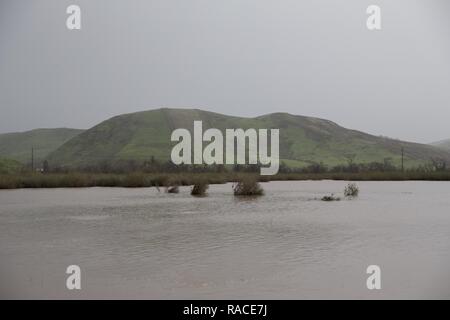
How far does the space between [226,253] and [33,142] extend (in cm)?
13787

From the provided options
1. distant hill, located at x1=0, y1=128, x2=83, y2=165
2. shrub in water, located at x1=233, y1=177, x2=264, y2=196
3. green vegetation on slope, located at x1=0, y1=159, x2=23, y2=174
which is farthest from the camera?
Answer: distant hill, located at x1=0, y1=128, x2=83, y2=165

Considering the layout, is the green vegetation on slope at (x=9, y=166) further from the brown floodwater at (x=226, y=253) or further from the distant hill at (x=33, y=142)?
the distant hill at (x=33, y=142)

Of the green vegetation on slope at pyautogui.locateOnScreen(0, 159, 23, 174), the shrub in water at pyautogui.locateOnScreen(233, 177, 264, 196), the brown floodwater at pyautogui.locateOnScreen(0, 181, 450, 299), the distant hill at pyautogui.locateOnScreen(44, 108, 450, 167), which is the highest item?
the distant hill at pyautogui.locateOnScreen(44, 108, 450, 167)

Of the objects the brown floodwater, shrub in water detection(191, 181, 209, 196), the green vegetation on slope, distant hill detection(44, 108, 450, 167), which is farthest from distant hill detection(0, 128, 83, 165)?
the brown floodwater

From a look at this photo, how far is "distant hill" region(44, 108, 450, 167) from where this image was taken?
8619 centimetres

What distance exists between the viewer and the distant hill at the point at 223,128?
86.2 metres

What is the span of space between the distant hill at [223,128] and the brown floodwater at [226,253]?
2532 inches

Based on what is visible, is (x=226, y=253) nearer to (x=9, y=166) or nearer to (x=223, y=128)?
(x=9, y=166)

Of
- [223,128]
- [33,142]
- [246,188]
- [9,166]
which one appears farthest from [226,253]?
[33,142]

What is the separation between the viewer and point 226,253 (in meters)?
8.70

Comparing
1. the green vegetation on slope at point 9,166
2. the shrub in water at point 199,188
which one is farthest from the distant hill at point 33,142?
the shrub in water at point 199,188

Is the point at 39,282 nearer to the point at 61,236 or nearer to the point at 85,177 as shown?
the point at 61,236

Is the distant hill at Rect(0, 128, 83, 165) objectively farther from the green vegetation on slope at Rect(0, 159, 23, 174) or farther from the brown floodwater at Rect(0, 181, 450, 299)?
the brown floodwater at Rect(0, 181, 450, 299)

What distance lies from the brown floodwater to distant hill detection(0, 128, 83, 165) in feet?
346
